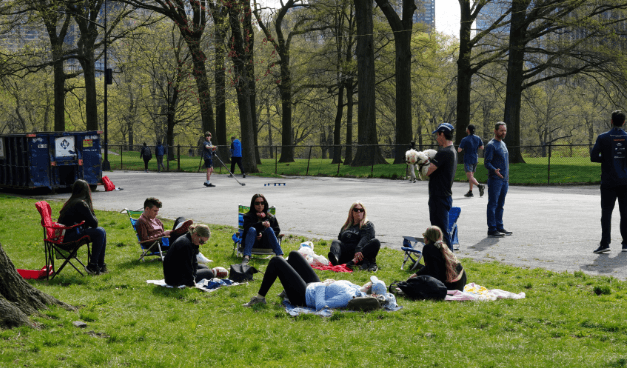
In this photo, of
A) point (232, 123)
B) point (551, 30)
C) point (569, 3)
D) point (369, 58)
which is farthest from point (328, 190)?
point (232, 123)

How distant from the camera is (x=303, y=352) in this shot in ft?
16.7

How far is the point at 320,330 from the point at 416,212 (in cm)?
927

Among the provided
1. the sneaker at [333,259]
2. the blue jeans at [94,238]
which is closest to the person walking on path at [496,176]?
the sneaker at [333,259]

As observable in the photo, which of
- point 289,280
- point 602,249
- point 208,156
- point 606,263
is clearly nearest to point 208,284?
point 289,280

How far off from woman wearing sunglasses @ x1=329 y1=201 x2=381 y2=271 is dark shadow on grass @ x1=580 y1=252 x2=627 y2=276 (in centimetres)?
304

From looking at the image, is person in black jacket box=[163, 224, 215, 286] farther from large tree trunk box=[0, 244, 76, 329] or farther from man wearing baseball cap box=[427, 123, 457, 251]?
man wearing baseball cap box=[427, 123, 457, 251]

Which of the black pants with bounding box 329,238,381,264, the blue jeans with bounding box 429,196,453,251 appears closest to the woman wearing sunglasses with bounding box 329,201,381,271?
the black pants with bounding box 329,238,381,264

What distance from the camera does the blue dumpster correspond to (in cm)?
1984

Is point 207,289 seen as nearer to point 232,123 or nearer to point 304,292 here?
point 304,292

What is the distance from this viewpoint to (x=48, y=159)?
791 inches

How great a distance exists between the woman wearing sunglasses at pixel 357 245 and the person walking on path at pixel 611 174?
3.79m

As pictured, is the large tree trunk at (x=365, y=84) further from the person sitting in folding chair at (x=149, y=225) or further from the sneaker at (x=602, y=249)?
the person sitting in folding chair at (x=149, y=225)

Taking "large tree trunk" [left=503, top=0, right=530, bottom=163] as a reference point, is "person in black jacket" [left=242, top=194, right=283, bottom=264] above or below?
below

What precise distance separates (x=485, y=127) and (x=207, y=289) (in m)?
65.8
